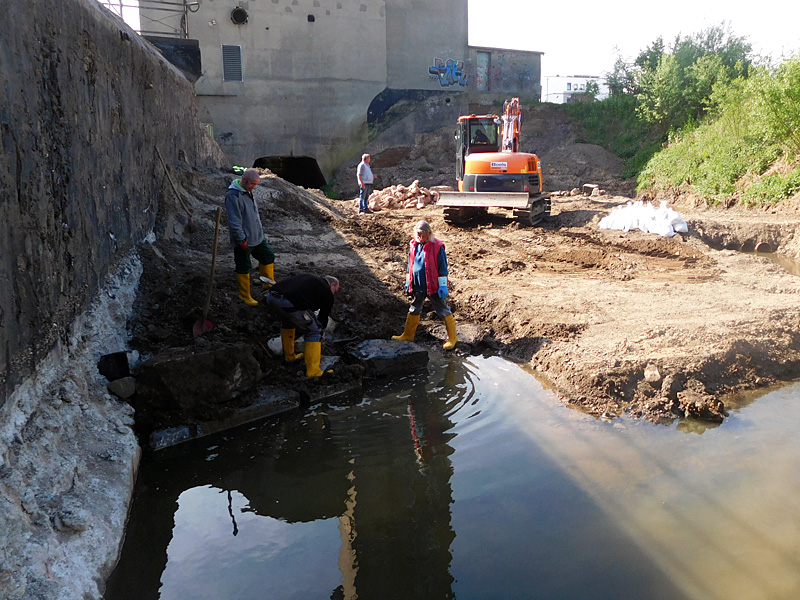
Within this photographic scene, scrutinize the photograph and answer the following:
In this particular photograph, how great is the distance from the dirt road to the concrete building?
1262 centimetres

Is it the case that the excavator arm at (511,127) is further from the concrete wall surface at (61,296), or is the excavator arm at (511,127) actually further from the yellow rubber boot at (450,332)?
the concrete wall surface at (61,296)

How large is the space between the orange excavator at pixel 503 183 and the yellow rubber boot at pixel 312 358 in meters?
8.62

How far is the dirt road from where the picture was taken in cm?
647

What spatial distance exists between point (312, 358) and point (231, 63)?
2117 cm

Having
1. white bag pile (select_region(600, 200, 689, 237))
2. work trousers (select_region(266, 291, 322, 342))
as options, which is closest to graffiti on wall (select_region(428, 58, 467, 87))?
white bag pile (select_region(600, 200, 689, 237))

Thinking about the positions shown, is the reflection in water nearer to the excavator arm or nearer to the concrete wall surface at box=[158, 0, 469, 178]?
the excavator arm

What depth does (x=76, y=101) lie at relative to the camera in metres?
5.82

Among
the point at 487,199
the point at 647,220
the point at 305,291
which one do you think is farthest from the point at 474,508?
the point at 487,199

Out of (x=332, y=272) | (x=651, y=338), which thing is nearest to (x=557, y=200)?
(x=332, y=272)

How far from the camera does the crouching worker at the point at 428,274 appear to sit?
7.57 m

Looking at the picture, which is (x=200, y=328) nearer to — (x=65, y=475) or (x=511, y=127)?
(x=65, y=475)

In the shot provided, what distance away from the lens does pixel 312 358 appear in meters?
6.82

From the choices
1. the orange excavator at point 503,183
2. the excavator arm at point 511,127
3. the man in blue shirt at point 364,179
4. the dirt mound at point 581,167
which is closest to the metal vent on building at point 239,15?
the man in blue shirt at point 364,179

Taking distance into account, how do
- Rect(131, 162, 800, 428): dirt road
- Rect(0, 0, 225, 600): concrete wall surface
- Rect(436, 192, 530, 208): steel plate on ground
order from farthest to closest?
Rect(436, 192, 530, 208): steel plate on ground, Rect(131, 162, 800, 428): dirt road, Rect(0, 0, 225, 600): concrete wall surface
